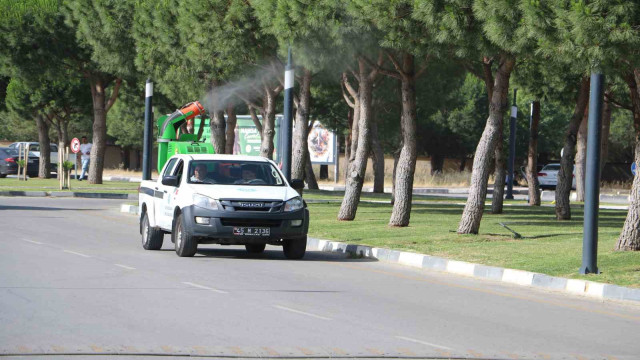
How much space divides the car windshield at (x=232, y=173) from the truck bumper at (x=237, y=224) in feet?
3.52

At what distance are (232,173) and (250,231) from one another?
5.40 ft

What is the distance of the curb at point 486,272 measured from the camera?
13.5 metres

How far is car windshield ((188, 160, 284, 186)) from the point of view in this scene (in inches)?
701

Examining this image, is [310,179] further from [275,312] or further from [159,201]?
[275,312]

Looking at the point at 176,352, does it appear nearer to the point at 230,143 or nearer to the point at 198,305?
the point at 198,305

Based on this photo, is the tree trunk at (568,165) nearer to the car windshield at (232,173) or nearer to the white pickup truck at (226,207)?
the white pickup truck at (226,207)

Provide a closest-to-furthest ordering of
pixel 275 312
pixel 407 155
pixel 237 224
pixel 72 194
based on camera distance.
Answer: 1. pixel 275 312
2. pixel 237 224
3. pixel 407 155
4. pixel 72 194

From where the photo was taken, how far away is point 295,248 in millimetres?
17484

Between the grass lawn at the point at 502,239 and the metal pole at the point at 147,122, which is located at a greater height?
the metal pole at the point at 147,122


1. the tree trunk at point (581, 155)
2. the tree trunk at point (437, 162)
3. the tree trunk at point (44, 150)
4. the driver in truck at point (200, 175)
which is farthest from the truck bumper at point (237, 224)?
the tree trunk at point (437, 162)

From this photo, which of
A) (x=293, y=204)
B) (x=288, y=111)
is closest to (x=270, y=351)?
(x=293, y=204)

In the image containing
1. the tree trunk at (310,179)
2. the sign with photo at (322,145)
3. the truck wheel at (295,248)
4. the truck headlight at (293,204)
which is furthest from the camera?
the sign with photo at (322,145)

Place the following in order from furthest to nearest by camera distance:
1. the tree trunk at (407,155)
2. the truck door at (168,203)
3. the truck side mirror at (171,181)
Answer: the tree trunk at (407,155) → the truck door at (168,203) → the truck side mirror at (171,181)

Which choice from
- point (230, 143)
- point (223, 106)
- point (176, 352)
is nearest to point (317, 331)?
point (176, 352)
